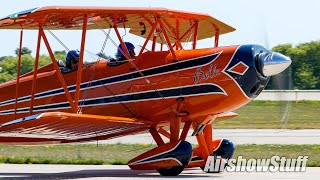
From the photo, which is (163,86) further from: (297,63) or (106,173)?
(297,63)

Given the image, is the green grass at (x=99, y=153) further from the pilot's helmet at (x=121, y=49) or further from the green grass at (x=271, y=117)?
the green grass at (x=271, y=117)

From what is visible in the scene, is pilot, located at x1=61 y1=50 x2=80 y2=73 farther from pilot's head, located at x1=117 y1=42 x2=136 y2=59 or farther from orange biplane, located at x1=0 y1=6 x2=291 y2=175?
pilot's head, located at x1=117 y1=42 x2=136 y2=59

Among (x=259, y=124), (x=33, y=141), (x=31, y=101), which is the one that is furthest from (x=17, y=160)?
(x=259, y=124)

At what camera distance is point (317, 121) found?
37531 mm

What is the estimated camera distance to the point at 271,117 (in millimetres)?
40406

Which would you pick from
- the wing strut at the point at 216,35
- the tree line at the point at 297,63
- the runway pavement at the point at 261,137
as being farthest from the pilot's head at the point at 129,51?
the tree line at the point at 297,63

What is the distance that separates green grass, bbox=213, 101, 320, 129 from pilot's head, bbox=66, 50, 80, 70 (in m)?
12.0

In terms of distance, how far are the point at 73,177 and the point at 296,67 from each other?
47723 millimetres

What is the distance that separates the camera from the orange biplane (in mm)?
15289

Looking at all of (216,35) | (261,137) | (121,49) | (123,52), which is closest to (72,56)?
(121,49)

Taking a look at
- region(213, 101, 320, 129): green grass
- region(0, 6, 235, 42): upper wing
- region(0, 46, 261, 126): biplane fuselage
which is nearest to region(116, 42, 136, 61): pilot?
region(0, 46, 261, 126): biplane fuselage

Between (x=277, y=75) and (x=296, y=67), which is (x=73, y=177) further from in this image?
(x=296, y=67)

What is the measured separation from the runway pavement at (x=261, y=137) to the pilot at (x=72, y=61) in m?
9.12

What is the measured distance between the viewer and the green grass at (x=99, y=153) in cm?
2006
